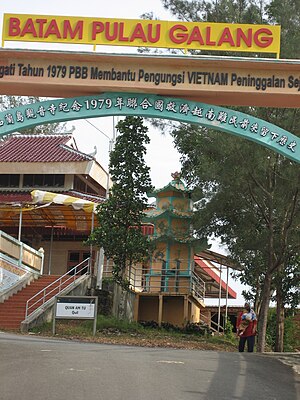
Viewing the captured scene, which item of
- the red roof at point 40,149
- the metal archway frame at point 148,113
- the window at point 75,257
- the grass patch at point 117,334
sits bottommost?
the grass patch at point 117,334

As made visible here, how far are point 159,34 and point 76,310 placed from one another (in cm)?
900

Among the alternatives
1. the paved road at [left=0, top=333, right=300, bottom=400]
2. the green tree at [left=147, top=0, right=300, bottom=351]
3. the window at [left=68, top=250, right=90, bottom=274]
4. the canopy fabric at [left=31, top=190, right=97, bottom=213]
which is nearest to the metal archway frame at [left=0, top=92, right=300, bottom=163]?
the paved road at [left=0, top=333, right=300, bottom=400]

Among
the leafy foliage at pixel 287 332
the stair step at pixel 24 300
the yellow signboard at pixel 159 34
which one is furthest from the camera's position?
the leafy foliage at pixel 287 332

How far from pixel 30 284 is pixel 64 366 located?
59.2 ft

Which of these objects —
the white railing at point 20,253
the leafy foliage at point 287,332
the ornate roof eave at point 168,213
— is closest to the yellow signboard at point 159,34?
the white railing at point 20,253

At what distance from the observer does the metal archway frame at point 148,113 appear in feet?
50.8

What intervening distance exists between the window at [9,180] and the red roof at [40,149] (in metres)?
0.79

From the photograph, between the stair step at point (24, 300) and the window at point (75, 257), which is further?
the window at point (75, 257)

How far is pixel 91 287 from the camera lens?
1205 inches

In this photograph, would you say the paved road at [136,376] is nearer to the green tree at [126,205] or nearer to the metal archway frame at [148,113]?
the metal archway frame at [148,113]

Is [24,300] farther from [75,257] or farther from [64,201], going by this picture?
[75,257]

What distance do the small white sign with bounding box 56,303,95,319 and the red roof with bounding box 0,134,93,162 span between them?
15.5 m

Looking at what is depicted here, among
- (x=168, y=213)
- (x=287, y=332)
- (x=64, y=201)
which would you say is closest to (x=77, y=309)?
(x=64, y=201)

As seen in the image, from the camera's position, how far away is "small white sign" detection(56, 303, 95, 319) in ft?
72.6
